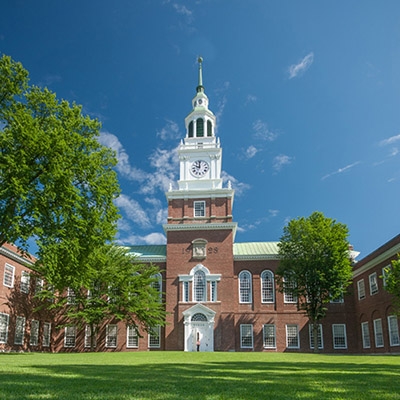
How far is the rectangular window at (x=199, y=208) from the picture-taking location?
134 feet

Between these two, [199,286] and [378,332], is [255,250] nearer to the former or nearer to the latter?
[199,286]

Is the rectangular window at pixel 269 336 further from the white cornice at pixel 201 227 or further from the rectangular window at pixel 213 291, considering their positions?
the white cornice at pixel 201 227

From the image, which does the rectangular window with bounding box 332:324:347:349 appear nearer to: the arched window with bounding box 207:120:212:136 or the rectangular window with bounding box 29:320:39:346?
the arched window with bounding box 207:120:212:136

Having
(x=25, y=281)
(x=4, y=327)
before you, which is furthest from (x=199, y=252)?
(x=4, y=327)

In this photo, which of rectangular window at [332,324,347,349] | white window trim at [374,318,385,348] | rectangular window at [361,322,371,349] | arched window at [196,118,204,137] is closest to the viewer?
white window trim at [374,318,385,348]

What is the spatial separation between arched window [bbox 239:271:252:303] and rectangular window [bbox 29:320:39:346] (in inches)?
677

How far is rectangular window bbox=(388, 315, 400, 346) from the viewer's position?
3078cm

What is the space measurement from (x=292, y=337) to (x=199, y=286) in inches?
359

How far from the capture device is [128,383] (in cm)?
887

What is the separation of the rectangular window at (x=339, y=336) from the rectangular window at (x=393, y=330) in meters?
7.26

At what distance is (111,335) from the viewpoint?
3928 centimetres

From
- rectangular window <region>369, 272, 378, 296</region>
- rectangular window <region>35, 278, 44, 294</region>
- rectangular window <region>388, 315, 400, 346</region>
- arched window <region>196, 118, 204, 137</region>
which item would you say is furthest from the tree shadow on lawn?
arched window <region>196, 118, 204, 137</region>

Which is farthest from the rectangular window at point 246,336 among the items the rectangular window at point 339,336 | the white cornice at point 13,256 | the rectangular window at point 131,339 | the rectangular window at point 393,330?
the white cornice at point 13,256

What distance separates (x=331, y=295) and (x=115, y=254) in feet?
57.0
